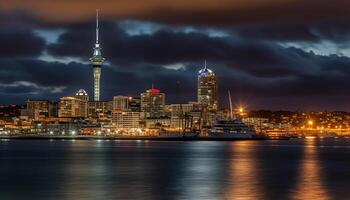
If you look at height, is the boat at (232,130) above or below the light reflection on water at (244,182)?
above

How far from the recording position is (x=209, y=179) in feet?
174

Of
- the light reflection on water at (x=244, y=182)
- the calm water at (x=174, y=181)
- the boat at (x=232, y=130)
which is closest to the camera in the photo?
the light reflection on water at (x=244, y=182)

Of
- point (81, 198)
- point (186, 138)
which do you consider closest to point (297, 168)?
Result: point (81, 198)

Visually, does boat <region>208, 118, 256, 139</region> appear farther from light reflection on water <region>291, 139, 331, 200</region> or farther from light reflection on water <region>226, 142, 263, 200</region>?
light reflection on water <region>291, 139, 331, 200</region>

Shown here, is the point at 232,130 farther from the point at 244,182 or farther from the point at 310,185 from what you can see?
the point at 310,185

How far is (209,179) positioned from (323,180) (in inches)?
349

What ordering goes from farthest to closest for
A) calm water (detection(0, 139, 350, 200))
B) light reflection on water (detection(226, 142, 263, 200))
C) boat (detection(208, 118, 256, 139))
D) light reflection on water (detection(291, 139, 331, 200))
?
boat (detection(208, 118, 256, 139)) → calm water (detection(0, 139, 350, 200)) → light reflection on water (detection(226, 142, 263, 200)) → light reflection on water (detection(291, 139, 331, 200))

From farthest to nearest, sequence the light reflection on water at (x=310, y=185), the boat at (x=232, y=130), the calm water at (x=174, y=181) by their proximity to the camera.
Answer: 1. the boat at (x=232, y=130)
2. the calm water at (x=174, y=181)
3. the light reflection on water at (x=310, y=185)

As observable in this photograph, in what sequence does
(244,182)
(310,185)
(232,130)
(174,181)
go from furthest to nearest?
1. (232,130)
2. (174,181)
3. (244,182)
4. (310,185)

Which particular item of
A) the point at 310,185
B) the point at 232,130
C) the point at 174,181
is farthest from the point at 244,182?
the point at 232,130

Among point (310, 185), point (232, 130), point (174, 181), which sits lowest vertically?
point (310, 185)

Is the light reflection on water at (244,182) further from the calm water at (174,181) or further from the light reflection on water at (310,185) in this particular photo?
the light reflection on water at (310,185)

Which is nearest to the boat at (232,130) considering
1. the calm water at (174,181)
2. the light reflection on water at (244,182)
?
the calm water at (174,181)

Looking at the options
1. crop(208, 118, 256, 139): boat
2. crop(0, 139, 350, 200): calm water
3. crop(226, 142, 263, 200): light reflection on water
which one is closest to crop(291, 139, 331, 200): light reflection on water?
crop(0, 139, 350, 200): calm water
